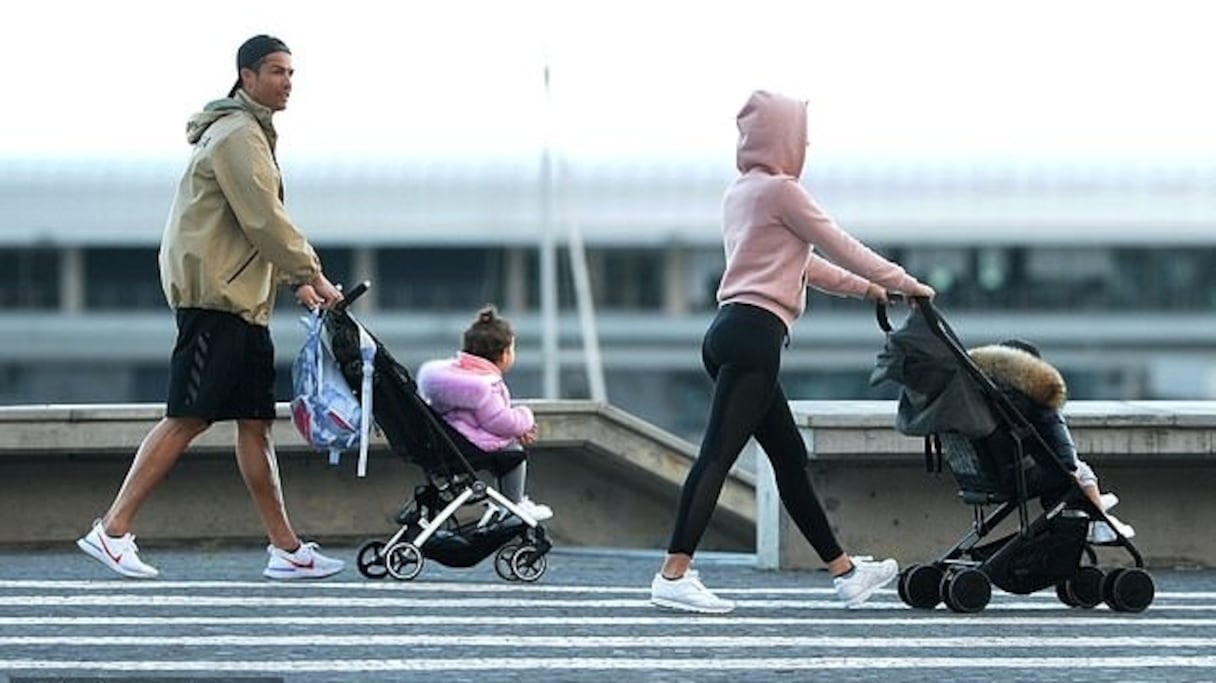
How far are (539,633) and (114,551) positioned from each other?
2074 millimetres

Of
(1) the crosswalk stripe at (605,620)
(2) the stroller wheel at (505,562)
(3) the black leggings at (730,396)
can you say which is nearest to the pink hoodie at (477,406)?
(2) the stroller wheel at (505,562)

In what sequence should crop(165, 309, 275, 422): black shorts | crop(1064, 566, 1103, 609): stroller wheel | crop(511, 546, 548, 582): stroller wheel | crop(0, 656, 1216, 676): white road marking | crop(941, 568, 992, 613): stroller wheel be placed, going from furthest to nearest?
crop(511, 546, 548, 582): stroller wheel → crop(165, 309, 275, 422): black shorts → crop(1064, 566, 1103, 609): stroller wheel → crop(941, 568, 992, 613): stroller wheel → crop(0, 656, 1216, 676): white road marking

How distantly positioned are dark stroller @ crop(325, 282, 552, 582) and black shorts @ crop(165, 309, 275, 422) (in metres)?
0.32

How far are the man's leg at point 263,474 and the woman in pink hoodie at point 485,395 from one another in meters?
0.65

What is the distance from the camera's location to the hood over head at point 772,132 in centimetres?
951

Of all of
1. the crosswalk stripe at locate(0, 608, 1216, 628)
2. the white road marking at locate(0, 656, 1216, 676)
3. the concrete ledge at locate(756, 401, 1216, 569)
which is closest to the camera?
the white road marking at locate(0, 656, 1216, 676)

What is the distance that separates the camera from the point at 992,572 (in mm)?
9711

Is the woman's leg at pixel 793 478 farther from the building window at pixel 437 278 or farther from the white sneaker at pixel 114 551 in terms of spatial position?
the building window at pixel 437 278

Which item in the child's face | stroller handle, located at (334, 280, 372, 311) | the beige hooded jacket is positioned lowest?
the child's face

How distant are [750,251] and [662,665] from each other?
193cm

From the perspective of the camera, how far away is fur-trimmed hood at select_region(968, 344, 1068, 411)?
9664mm

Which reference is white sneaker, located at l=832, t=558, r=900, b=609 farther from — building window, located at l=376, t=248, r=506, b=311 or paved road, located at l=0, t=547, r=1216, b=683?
building window, located at l=376, t=248, r=506, b=311

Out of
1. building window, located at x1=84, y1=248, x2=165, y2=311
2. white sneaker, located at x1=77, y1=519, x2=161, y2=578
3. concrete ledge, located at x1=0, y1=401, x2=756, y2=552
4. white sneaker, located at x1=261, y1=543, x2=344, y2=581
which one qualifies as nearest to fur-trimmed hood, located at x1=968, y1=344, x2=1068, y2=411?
white sneaker, located at x1=261, y1=543, x2=344, y2=581

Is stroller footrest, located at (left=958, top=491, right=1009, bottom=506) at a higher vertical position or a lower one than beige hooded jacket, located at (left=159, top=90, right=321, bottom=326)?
lower
